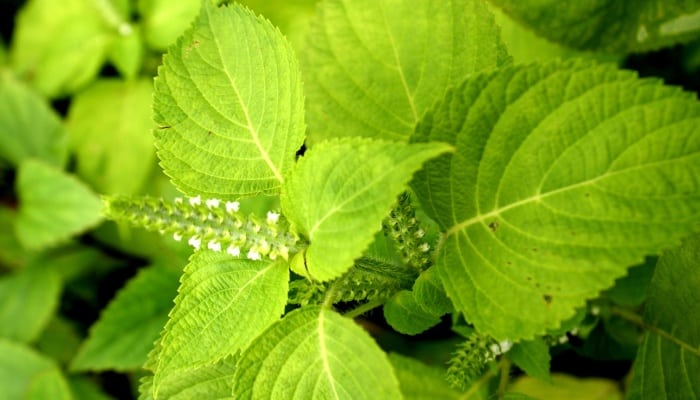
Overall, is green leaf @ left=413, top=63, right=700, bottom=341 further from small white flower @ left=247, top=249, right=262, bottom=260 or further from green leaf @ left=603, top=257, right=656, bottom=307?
green leaf @ left=603, top=257, right=656, bottom=307

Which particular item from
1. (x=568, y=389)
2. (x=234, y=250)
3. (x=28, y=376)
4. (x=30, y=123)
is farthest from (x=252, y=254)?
(x=30, y=123)

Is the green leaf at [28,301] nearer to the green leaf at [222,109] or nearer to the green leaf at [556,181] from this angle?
the green leaf at [222,109]

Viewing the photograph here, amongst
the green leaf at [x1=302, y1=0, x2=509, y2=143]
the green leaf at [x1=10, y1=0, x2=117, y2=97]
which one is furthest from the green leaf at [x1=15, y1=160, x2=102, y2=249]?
the green leaf at [x1=302, y1=0, x2=509, y2=143]

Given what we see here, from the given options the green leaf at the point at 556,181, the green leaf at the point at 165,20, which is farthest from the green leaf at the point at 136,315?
the green leaf at the point at 556,181

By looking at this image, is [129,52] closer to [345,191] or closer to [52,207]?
[52,207]

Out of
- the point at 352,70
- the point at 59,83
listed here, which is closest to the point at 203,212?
the point at 352,70
